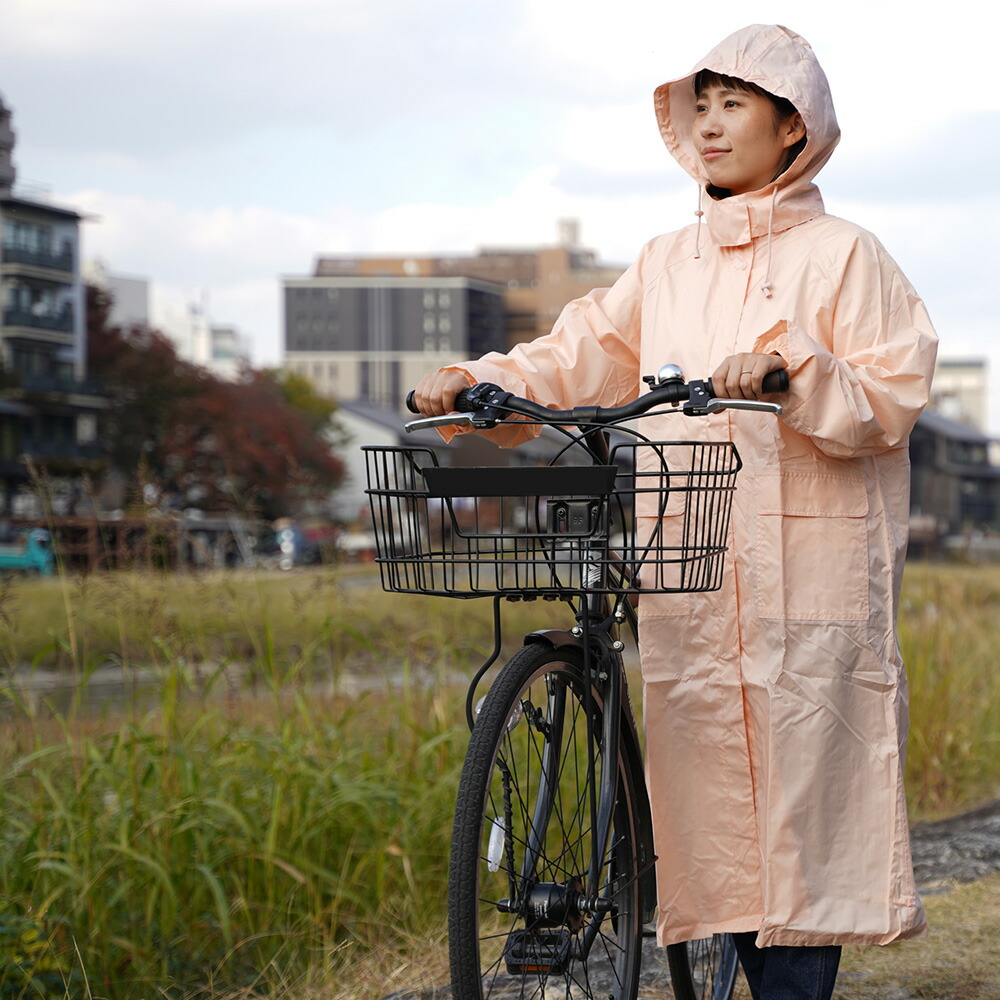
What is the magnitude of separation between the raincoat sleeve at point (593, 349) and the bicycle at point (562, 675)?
0.65 ft

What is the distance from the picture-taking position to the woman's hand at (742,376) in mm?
1838

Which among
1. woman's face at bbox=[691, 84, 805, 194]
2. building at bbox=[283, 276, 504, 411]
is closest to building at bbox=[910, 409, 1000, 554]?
building at bbox=[283, 276, 504, 411]

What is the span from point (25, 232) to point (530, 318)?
18525 mm

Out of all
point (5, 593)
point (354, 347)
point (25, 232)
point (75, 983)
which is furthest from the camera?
point (354, 347)

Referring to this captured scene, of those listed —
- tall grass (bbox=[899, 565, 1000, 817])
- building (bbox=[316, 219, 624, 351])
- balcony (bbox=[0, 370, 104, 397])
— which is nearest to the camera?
tall grass (bbox=[899, 565, 1000, 817])

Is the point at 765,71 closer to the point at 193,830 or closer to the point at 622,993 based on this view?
the point at 622,993

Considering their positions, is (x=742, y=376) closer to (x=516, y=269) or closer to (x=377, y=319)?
(x=516, y=269)

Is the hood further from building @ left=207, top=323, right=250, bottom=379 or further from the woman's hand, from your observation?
building @ left=207, top=323, right=250, bottom=379

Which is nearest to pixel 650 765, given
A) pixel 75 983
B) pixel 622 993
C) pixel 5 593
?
pixel 622 993

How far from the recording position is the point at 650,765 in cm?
222

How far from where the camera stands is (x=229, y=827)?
132 inches

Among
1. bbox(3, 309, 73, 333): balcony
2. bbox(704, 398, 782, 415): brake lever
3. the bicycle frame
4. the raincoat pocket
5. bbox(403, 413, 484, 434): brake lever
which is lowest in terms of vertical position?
the bicycle frame

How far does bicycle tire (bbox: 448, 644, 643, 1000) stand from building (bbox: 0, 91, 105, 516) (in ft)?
119

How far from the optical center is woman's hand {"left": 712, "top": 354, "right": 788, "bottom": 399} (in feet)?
6.03
